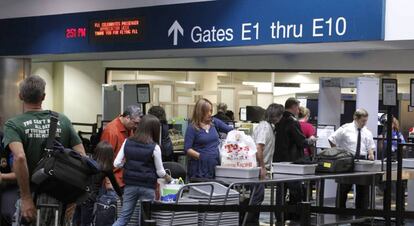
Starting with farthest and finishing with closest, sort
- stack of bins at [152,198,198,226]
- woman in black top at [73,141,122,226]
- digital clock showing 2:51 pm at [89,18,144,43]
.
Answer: digital clock showing 2:51 pm at [89,18,144,43], woman in black top at [73,141,122,226], stack of bins at [152,198,198,226]

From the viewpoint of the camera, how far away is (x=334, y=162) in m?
6.98

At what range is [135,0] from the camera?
9.66 metres

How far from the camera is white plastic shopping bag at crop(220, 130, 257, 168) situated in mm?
6391

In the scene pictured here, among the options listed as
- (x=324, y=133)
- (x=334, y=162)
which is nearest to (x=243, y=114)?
(x=324, y=133)

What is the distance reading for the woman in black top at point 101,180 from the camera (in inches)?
241

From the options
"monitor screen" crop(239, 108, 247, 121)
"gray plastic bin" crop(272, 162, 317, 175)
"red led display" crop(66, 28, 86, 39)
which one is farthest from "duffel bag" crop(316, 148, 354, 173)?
"monitor screen" crop(239, 108, 247, 121)

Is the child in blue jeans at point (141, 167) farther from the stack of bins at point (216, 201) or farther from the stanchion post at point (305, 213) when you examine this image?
the stanchion post at point (305, 213)

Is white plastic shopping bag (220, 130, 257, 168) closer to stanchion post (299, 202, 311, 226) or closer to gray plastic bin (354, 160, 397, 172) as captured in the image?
gray plastic bin (354, 160, 397, 172)

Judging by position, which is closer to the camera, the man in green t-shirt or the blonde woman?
the man in green t-shirt

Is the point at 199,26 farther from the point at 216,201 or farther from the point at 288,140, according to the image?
the point at 216,201

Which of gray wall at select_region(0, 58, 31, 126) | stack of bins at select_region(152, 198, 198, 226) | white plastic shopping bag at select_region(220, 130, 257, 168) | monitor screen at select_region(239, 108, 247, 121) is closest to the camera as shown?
stack of bins at select_region(152, 198, 198, 226)

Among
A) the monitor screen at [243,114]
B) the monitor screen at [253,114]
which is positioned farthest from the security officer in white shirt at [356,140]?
the monitor screen at [243,114]

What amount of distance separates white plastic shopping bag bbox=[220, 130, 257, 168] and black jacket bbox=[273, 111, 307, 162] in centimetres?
127

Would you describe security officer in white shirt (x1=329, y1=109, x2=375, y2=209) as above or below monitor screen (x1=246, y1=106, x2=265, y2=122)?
below
